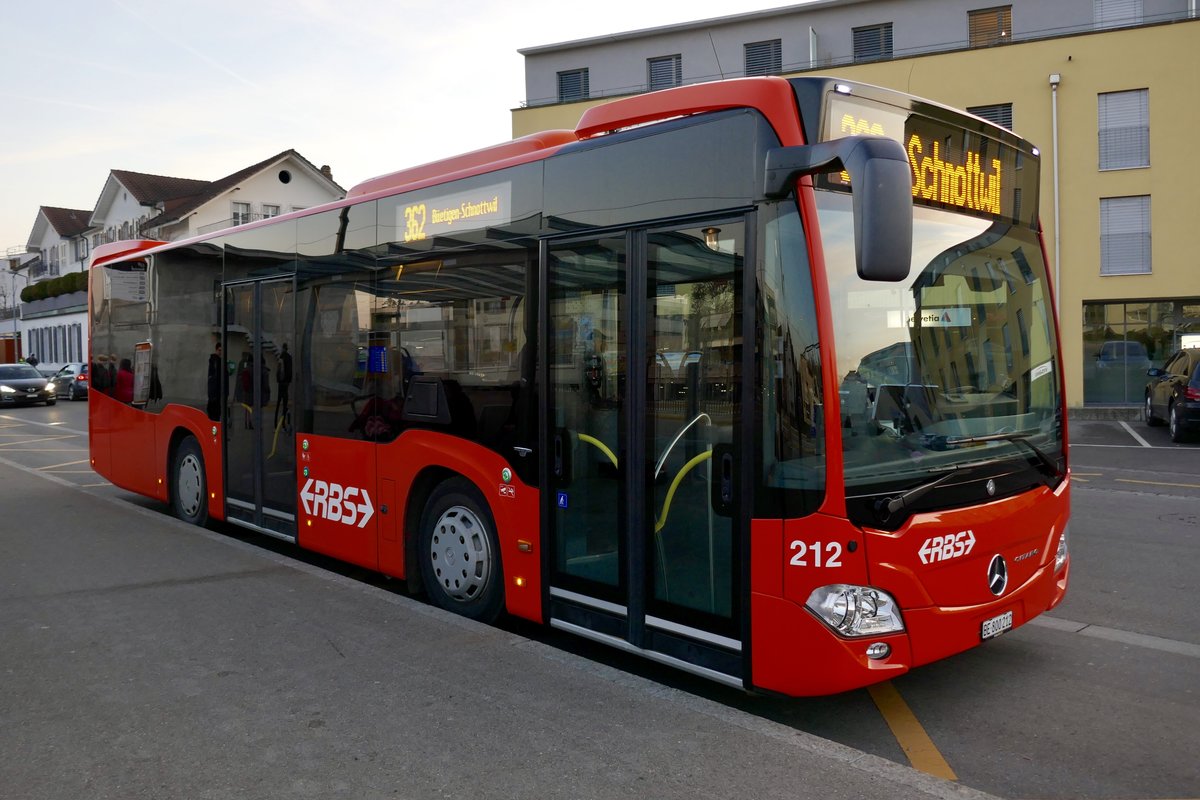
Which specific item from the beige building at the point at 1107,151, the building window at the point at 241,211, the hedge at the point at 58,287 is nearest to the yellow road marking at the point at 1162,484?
the beige building at the point at 1107,151

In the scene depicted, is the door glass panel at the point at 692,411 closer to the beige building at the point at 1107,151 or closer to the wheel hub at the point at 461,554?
the wheel hub at the point at 461,554

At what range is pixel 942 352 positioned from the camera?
4512mm

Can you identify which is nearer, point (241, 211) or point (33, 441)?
point (33, 441)

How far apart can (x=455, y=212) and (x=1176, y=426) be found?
16.4m

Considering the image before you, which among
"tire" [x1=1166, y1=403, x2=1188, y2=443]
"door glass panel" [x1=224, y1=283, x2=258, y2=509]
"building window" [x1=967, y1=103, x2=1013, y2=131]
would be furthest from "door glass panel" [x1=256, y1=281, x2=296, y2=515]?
"building window" [x1=967, y1=103, x2=1013, y2=131]

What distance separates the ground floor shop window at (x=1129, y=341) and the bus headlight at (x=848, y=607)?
83.5ft

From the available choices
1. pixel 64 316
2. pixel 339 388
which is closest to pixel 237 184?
pixel 64 316

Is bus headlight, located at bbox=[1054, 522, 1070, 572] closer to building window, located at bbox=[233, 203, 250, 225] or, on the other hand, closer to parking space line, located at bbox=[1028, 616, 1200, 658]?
parking space line, located at bbox=[1028, 616, 1200, 658]

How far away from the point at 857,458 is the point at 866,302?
68 centimetres

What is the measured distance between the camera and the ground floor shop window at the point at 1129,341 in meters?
26.0

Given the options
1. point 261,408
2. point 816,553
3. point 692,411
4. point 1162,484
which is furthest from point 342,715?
point 1162,484

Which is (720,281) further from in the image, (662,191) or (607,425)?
(607,425)

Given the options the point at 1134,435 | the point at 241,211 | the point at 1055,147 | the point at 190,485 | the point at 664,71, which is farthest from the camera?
the point at 241,211

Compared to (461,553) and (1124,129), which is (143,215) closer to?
(1124,129)
